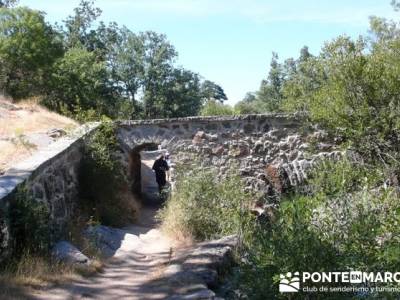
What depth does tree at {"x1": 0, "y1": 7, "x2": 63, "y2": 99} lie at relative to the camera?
17.6m

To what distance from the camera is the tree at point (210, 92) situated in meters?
40.7

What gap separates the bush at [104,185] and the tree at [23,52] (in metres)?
7.39

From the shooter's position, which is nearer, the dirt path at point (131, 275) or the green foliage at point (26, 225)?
the dirt path at point (131, 275)

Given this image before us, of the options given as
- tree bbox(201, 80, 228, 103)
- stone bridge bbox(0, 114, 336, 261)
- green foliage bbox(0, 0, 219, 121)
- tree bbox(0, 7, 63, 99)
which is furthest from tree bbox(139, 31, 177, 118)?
stone bridge bbox(0, 114, 336, 261)

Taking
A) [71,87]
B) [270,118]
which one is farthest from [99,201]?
[71,87]

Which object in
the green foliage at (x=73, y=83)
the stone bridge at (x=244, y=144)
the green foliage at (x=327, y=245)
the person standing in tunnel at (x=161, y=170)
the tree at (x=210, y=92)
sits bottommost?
the green foliage at (x=327, y=245)

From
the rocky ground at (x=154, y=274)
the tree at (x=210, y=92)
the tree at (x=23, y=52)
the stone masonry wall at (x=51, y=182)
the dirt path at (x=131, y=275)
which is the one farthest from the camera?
the tree at (x=210, y=92)

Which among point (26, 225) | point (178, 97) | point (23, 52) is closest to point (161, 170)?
point (23, 52)

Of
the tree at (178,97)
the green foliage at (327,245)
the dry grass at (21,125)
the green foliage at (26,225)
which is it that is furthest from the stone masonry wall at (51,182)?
the tree at (178,97)

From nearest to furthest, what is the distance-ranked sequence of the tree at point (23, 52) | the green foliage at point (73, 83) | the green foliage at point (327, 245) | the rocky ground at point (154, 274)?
the green foliage at point (327, 245) → the rocky ground at point (154, 274) → the tree at point (23, 52) → the green foliage at point (73, 83)

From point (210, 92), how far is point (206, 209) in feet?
115

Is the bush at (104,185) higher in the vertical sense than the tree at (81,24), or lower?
lower

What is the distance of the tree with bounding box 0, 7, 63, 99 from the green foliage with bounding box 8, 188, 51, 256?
1255 cm

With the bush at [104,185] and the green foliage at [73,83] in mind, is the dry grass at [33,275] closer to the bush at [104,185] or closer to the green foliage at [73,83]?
the bush at [104,185]
